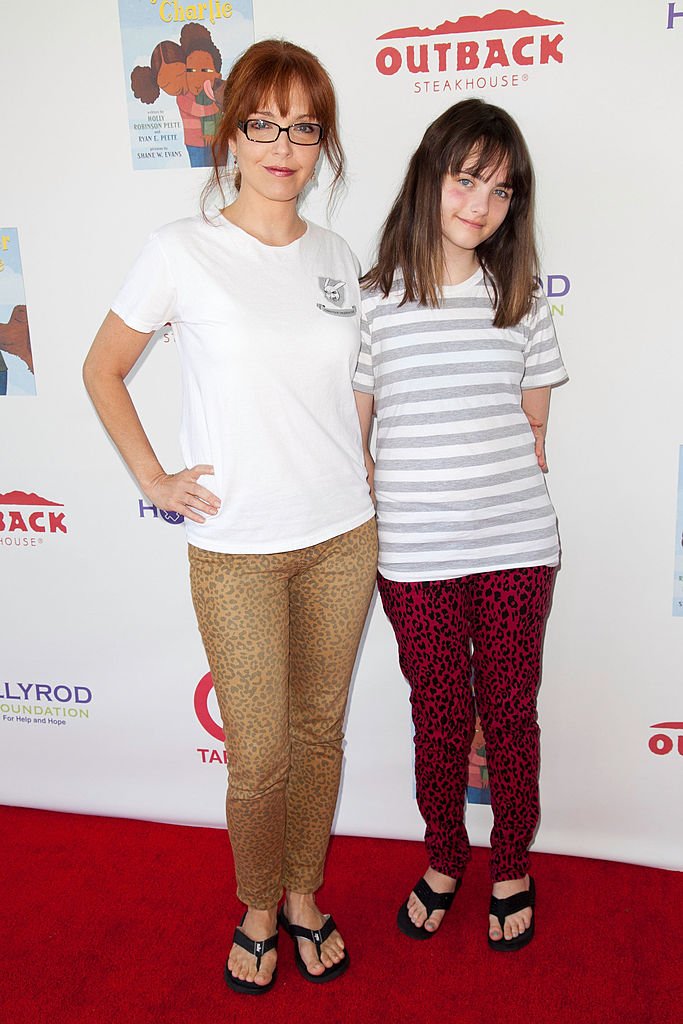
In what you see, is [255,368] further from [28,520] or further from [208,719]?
[208,719]

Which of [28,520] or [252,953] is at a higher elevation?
[28,520]

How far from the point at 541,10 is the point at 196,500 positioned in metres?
1.13

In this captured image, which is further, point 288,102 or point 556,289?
point 556,289

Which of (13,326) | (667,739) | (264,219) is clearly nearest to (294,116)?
(264,219)

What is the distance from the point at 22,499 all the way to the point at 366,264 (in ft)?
3.22

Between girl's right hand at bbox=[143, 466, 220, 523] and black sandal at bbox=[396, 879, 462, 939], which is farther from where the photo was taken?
black sandal at bbox=[396, 879, 462, 939]

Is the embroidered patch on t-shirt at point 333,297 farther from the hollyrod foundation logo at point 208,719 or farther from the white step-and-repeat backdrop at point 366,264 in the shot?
the hollyrod foundation logo at point 208,719

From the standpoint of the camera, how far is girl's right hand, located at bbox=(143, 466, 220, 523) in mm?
1484

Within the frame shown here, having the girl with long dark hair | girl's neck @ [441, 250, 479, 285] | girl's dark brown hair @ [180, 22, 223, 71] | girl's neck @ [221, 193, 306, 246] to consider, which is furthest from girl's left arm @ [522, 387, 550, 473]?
girl's dark brown hair @ [180, 22, 223, 71]

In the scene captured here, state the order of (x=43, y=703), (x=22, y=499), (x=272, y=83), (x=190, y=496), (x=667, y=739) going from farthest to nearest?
(x=43, y=703)
(x=22, y=499)
(x=667, y=739)
(x=190, y=496)
(x=272, y=83)

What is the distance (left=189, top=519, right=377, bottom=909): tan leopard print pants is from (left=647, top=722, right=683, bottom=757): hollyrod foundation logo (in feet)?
2.49

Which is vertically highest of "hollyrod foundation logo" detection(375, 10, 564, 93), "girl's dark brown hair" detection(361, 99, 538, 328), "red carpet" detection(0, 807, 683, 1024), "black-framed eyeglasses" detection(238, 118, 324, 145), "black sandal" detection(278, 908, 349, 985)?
"hollyrod foundation logo" detection(375, 10, 564, 93)

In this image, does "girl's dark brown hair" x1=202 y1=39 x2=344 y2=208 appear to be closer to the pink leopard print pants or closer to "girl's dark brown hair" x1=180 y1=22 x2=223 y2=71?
"girl's dark brown hair" x1=180 y1=22 x2=223 y2=71

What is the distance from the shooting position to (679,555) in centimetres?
188
